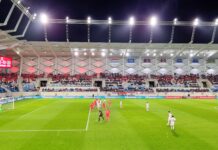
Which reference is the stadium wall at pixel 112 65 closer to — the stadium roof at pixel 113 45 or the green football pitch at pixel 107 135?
the stadium roof at pixel 113 45

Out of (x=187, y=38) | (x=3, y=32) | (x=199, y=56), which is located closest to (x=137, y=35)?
(x=187, y=38)

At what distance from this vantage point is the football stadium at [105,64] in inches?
1268

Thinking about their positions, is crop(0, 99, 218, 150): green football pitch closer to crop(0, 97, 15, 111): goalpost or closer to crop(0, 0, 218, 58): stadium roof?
crop(0, 97, 15, 111): goalpost

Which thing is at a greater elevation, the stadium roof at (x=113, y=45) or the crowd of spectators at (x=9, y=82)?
the stadium roof at (x=113, y=45)

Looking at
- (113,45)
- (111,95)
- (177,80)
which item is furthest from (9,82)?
(177,80)

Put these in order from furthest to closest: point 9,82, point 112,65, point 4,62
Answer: point 112,65 < point 9,82 < point 4,62

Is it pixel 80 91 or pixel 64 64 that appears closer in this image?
pixel 80 91

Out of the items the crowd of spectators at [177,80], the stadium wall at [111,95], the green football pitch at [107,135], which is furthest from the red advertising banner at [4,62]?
the crowd of spectators at [177,80]

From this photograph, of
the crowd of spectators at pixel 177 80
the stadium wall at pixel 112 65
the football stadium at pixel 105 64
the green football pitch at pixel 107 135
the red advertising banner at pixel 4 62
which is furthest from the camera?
the stadium wall at pixel 112 65

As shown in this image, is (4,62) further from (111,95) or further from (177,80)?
(177,80)

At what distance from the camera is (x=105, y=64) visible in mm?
72562

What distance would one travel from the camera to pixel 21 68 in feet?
228

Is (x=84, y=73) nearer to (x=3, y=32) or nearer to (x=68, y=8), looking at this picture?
(x=68, y=8)

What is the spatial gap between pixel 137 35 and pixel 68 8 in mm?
21169
